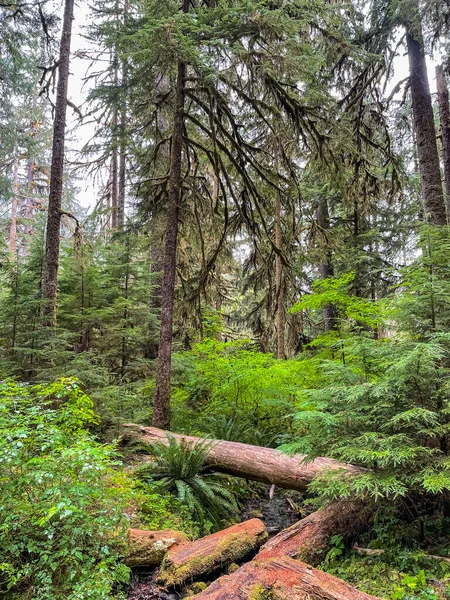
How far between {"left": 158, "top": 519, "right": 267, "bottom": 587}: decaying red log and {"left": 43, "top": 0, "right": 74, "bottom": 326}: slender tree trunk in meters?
5.17

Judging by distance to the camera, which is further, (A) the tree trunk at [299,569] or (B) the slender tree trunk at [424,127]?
(B) the slender tree trunk at [424,127]

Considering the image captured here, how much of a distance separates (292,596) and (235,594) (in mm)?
435

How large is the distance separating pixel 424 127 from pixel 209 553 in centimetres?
862

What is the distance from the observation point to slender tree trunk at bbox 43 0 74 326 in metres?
7.68

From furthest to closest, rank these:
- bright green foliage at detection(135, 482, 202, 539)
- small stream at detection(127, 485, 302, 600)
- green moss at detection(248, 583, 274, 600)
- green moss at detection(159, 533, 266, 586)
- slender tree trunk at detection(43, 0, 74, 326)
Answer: slender tree trunk at detection(43, 0, 74, 326), bright green foliage at detection(135, 482, 202, 539), green moss at detection(159, 533, 266, 586), small stream at detection(127, 485, 302, 600), green moss at detection(248, 583, 274, 600)

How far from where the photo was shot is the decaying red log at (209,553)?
330cm

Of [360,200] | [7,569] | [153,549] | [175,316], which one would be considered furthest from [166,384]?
[360,200]

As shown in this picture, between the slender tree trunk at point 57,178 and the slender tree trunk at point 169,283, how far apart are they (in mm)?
2413

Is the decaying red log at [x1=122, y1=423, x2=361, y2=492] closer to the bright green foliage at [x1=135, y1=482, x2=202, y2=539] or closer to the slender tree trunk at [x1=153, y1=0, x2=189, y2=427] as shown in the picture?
the slender tree trunk at [x1=153, y1=0, x2=189, y2=427]

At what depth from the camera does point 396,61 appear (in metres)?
8.35

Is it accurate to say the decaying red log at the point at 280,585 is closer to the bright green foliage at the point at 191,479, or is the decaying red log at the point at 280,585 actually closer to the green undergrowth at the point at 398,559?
the green undergrowth at the point at 398,559

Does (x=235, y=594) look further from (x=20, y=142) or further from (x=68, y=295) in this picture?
(x=20, y=142)

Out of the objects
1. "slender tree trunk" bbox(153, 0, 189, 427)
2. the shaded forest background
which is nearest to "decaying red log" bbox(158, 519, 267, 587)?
the shaded forest background

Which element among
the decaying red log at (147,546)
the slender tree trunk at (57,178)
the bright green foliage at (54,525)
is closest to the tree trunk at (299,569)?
the decaying red log at (147,546)
